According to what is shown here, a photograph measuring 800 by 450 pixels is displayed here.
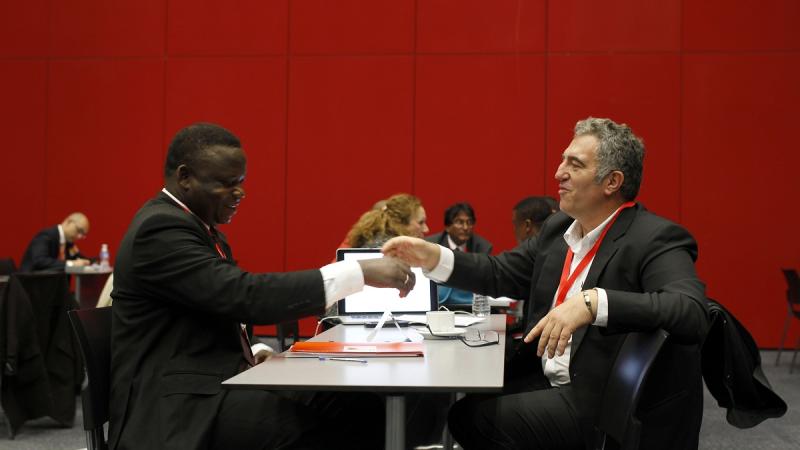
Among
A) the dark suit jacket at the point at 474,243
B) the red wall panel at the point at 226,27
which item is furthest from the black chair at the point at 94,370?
the red wall panel at the point at 226,27

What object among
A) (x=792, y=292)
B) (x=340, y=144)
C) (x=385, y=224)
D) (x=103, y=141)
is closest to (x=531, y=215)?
(x=385, y=224)

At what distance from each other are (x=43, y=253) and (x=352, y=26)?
3.41m

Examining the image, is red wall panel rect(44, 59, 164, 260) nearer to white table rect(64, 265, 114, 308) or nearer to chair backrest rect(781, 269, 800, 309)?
white table rect(64, 265, 114, 308)

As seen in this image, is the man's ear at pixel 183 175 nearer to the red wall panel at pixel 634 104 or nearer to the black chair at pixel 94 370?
the black chair at pixel 94 370

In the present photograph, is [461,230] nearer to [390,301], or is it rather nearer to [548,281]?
[390,301]

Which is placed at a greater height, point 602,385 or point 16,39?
point 16,39

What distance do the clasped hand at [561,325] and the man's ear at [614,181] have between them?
575 millimetres

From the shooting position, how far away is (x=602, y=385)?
2.09 meters

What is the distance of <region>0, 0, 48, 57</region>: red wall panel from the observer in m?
7.96

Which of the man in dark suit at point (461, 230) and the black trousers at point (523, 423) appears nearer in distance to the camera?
the black trousers at point (523, 423)

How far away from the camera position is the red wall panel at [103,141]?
25.8ft

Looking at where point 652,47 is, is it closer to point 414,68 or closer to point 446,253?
point 414,68

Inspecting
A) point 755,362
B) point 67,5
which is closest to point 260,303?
point 755,362

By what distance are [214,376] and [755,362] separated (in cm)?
135
